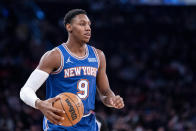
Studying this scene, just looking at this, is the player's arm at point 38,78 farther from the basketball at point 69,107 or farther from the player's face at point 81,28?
the player's face at point 81,28

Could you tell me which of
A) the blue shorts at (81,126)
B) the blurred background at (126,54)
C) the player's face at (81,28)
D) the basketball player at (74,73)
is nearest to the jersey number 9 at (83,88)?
the basketball player at (74,73)

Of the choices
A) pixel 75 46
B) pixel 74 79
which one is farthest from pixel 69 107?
pixel 75 46

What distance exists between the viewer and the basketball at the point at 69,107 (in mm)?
3285

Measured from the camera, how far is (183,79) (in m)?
12.2

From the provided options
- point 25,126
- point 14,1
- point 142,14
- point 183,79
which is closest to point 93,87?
point 25,126

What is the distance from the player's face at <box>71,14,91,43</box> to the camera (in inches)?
153

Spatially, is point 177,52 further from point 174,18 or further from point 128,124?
point 128,124

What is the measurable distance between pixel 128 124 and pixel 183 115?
160 cm

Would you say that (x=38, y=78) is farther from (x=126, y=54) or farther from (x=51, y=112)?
(x=126, y=54)

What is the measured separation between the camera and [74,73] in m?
3.78

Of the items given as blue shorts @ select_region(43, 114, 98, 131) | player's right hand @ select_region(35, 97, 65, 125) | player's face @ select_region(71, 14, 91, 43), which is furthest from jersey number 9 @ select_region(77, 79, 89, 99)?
player's right hand @ select_region(35, 97, 65, 125)

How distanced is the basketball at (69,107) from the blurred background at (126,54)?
5.22 meters

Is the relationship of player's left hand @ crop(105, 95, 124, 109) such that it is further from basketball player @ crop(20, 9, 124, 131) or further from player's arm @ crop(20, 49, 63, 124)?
player's arm @ crop(20, 49, 63, 124)

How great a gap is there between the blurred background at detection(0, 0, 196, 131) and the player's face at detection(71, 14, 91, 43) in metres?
4.97
